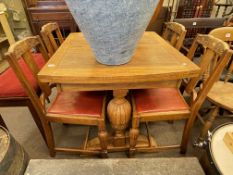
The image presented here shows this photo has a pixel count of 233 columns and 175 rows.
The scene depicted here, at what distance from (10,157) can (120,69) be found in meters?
0.62

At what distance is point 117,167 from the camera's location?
80 cm

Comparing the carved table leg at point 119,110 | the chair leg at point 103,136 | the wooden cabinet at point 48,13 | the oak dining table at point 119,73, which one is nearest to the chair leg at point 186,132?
the oak dining table at point 119,73

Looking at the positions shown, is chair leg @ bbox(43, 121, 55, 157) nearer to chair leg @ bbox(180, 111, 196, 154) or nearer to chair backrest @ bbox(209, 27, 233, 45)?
chair leg @ bbox(180, 111, 196, 154)

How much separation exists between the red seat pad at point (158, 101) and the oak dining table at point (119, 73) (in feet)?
0.32

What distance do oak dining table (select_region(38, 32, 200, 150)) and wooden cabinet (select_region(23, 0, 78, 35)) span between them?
4.77ft

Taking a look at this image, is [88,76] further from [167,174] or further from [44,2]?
[44,2]

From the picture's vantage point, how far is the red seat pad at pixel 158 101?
1074 mm

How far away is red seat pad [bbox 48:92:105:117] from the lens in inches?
41.7

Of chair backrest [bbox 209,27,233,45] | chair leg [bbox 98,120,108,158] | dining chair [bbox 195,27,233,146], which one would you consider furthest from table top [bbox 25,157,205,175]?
chair backrest [bbox 209,27,233,45]

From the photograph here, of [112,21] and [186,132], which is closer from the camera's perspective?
[112,21]

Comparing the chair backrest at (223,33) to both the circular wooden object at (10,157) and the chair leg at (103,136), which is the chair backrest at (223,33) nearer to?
the chair leg at (103,136)

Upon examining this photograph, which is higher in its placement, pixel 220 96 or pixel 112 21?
pixel 112 21

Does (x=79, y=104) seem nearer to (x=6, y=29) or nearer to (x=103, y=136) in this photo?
(x=103, y=136)

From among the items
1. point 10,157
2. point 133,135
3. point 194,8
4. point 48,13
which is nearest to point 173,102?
point 133,135
